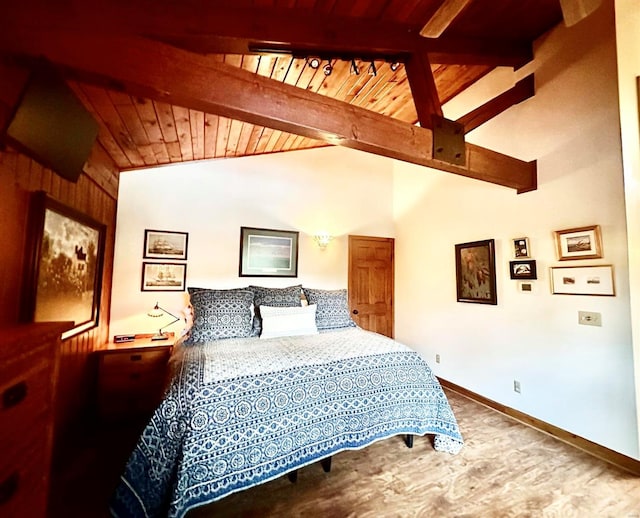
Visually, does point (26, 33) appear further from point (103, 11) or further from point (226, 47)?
point (226, 47)

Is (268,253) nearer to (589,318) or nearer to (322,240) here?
(322,240)

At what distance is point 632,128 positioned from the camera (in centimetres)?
203

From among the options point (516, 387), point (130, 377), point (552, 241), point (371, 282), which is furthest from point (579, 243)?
point (130, 377)

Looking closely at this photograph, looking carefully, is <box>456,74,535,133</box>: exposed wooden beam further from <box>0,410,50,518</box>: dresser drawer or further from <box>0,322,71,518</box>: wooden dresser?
<box>0,410,50,518</box>: dresser drawer

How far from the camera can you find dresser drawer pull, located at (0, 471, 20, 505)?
73 cm

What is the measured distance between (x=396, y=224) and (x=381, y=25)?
2692 mm

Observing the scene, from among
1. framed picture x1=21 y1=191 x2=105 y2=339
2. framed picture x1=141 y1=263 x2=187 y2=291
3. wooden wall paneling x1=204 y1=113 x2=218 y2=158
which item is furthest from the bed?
wooden wall paneling x1=204 y1=113 x2=218 y2=158

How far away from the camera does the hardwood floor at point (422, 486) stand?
1648 millimetres

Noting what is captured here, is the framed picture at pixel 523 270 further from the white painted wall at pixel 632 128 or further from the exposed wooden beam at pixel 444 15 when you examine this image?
the exposed wooden beam at pixel 444 15

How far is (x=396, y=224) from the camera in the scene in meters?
4.49

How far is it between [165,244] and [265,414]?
7.45 ft

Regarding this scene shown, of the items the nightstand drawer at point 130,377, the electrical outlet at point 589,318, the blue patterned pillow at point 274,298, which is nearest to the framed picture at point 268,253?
the blue patterned pillow at point 274,298

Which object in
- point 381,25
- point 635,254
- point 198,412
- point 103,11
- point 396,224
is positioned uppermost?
point 381,25

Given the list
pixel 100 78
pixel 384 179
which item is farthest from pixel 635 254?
pixel 100 78
